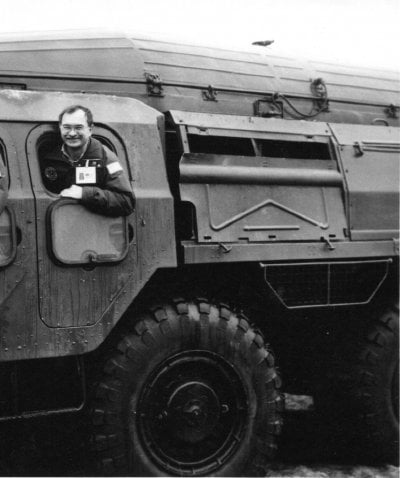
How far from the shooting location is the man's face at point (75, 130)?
474cm

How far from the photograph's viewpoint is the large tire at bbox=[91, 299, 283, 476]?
4.87 meters

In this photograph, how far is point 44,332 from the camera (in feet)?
15.1

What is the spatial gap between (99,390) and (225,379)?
915 millimetres

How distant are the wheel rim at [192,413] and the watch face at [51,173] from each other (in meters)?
1.43

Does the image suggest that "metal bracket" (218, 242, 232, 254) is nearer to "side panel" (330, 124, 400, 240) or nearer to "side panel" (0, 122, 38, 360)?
"side panel" (330, 124, 400, 240)

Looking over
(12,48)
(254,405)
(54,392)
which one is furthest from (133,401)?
(12,48)

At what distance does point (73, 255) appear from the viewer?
4.69 meters

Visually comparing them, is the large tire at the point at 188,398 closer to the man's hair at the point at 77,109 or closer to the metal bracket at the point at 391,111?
the man's hair at the point at 77,109

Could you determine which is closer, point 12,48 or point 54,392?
point 54,392

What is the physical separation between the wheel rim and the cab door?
68cm

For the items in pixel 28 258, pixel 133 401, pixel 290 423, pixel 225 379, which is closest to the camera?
pixel 28 258

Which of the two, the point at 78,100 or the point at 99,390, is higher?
the point at 78,100

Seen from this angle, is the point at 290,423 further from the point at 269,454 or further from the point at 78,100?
the point at 78,100

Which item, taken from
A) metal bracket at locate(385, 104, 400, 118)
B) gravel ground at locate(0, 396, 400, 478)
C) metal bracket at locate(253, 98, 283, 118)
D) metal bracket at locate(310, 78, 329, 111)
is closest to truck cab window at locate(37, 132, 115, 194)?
gravel ground at locate(0, 396, 400, 478)
